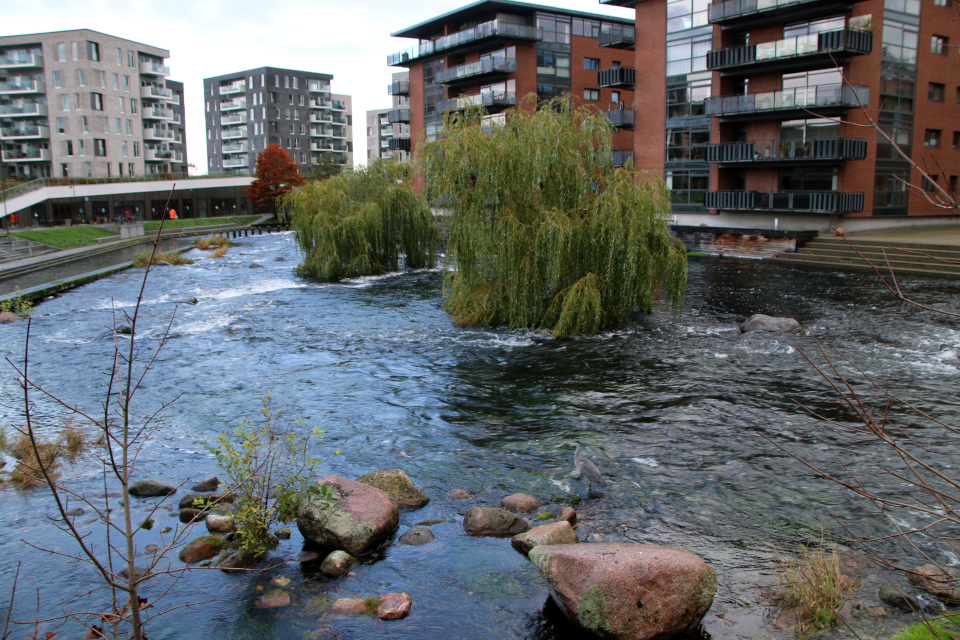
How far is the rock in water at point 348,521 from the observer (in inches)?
338

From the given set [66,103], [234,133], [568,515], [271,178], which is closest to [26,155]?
[66,103]

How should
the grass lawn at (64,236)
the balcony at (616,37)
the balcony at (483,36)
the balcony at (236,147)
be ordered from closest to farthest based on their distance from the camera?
1. the balcony at (616,37)
2. the grass lawn at (64,236)
3. the balcony at (483,36)
4. the balcony at (236,147)

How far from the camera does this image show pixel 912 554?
8.18m

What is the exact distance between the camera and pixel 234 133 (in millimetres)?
125812

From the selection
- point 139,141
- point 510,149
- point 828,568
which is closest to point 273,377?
point 510,149

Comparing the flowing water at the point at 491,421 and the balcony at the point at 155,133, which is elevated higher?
the balcony at the point at 155,133

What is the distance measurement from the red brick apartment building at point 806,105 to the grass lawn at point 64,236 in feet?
139

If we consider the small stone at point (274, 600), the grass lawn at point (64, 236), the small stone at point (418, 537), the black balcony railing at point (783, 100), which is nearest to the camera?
the small stone at point (274, 600)

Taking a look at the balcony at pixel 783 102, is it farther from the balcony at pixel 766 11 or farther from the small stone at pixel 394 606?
the small stone at pixel 394 606

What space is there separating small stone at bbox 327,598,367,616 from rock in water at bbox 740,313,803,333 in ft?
52.8

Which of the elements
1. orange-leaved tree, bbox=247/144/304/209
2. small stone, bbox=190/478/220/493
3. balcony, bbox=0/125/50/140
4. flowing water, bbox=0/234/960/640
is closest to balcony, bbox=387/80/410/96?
orange-leaved tree, bbox=247/144/304/209

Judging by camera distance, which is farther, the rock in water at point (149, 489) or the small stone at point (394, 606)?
the rock in water at point (149, 489)

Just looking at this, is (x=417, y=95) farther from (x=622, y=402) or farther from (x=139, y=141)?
(x=622, y=402)

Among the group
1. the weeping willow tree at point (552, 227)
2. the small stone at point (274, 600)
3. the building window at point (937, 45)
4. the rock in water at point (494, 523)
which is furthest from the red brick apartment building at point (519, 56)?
the small stone at point (274, 600)
